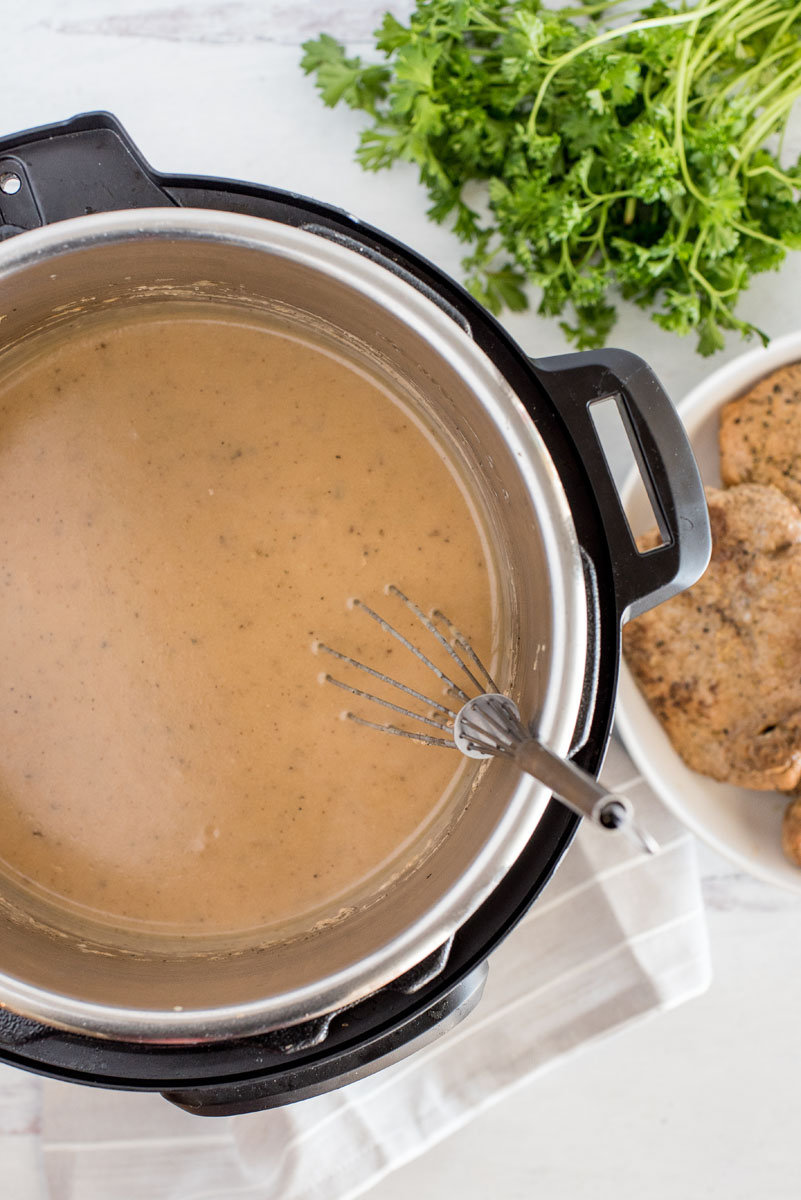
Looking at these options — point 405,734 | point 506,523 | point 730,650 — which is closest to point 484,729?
point 405,734

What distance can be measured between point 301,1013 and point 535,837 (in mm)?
228

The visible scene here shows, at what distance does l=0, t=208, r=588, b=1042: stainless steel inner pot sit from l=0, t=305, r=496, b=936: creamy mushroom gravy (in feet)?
0.11

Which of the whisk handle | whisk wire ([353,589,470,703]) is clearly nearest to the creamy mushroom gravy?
whisk wire ([353,589,470,703])

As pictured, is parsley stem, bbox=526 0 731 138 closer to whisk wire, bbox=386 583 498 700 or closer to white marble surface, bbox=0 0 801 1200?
white marble surface, bbox=0 0 801 1200

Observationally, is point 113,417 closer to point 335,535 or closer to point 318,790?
point 335,535

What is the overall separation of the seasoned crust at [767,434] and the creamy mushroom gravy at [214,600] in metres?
0.33

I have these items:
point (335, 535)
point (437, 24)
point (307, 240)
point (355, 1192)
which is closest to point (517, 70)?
point (437, 24)

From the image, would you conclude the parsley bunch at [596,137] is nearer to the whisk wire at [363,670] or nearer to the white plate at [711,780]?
the white plate at [711,780]

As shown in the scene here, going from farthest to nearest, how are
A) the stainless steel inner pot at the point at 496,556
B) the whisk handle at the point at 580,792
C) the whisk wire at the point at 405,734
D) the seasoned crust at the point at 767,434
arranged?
the seasoned crust at the point at 767,434 < the whisk wire at the point at 405,734 < the stainless steel inner pot at the point at 496,556 < the whisk handle at the point at 580,792

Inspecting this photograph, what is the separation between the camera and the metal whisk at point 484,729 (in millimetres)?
494

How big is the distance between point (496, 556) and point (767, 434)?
352 mm

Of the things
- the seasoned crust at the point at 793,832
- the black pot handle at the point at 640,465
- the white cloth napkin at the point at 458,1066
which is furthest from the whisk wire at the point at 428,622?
the seasoned crust at the point at 793,832

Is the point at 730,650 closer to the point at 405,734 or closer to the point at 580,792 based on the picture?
the point at 405,734

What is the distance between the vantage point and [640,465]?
0.76m
